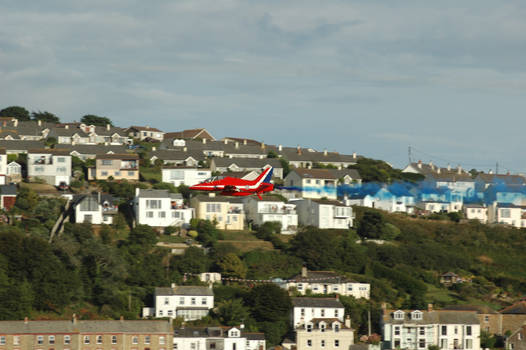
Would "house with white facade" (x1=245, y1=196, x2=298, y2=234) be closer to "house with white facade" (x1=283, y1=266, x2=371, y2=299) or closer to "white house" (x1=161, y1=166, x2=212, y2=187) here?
"white house" (x1=161, y1=166, x2=212, y2=187)

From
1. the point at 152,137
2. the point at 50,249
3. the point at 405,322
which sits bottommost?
the point at 405,322

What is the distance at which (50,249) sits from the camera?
93.5 m

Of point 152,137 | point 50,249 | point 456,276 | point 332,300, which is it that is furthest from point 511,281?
point 152,137

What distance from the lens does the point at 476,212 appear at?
135000 millimetres

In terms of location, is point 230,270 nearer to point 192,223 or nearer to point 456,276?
point 192,223

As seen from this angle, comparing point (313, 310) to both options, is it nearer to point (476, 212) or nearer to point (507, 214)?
point (476, 212)

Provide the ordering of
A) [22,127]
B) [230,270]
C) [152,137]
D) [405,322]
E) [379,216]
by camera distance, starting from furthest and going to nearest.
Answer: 1. [152,137]
2. [22,127]
3. [379,216]
4. [230,270]
5. [405,322]

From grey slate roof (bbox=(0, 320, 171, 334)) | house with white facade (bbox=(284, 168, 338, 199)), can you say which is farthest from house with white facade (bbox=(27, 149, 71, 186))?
grey slate roof (bbox=(0, 320, 171, 334))

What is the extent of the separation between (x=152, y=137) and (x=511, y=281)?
97.5 meters

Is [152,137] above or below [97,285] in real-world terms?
above

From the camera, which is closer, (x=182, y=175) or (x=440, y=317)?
(x=440, y=317)

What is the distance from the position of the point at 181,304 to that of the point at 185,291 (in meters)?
1.31

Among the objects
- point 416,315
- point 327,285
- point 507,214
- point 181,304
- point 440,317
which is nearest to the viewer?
point 181,304

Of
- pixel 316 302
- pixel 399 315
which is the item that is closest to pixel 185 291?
pixel 316 302
